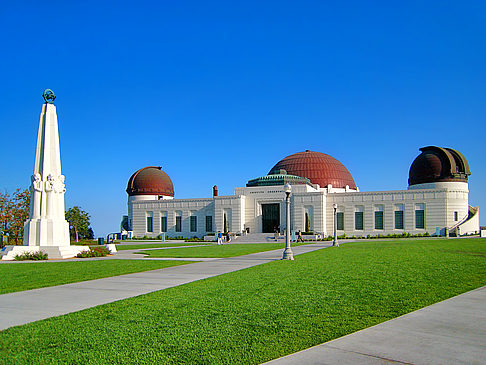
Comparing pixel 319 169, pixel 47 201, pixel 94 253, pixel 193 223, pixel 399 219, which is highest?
pixel 319 169

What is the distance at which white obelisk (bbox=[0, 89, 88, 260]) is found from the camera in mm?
23797

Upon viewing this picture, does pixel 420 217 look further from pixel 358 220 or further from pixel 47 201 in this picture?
pixel 47 201

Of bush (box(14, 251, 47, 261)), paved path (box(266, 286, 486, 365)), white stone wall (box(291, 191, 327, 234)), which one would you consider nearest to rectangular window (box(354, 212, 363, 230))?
white stone wall (box(291, 191, 327, 234))

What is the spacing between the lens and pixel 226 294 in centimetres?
961

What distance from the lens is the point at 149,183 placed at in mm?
71938

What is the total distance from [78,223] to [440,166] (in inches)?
2265

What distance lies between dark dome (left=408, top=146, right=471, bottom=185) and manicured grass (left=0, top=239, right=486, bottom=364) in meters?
49.9

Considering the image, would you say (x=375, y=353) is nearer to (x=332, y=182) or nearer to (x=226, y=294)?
(x=226, y=294)

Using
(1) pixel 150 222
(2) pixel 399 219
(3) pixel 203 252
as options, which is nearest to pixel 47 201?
(3) pixel 203 252

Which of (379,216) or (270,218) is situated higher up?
(379,216)

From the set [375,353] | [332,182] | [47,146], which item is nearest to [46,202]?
[47,146]

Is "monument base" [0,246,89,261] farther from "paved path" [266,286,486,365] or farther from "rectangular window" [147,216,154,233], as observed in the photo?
"rectangular window" [147,216,154,233]

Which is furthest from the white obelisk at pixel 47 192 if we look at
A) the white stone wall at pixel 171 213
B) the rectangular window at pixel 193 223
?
the rectangular window at pixel 193 223

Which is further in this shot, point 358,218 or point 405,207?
point 358,218
